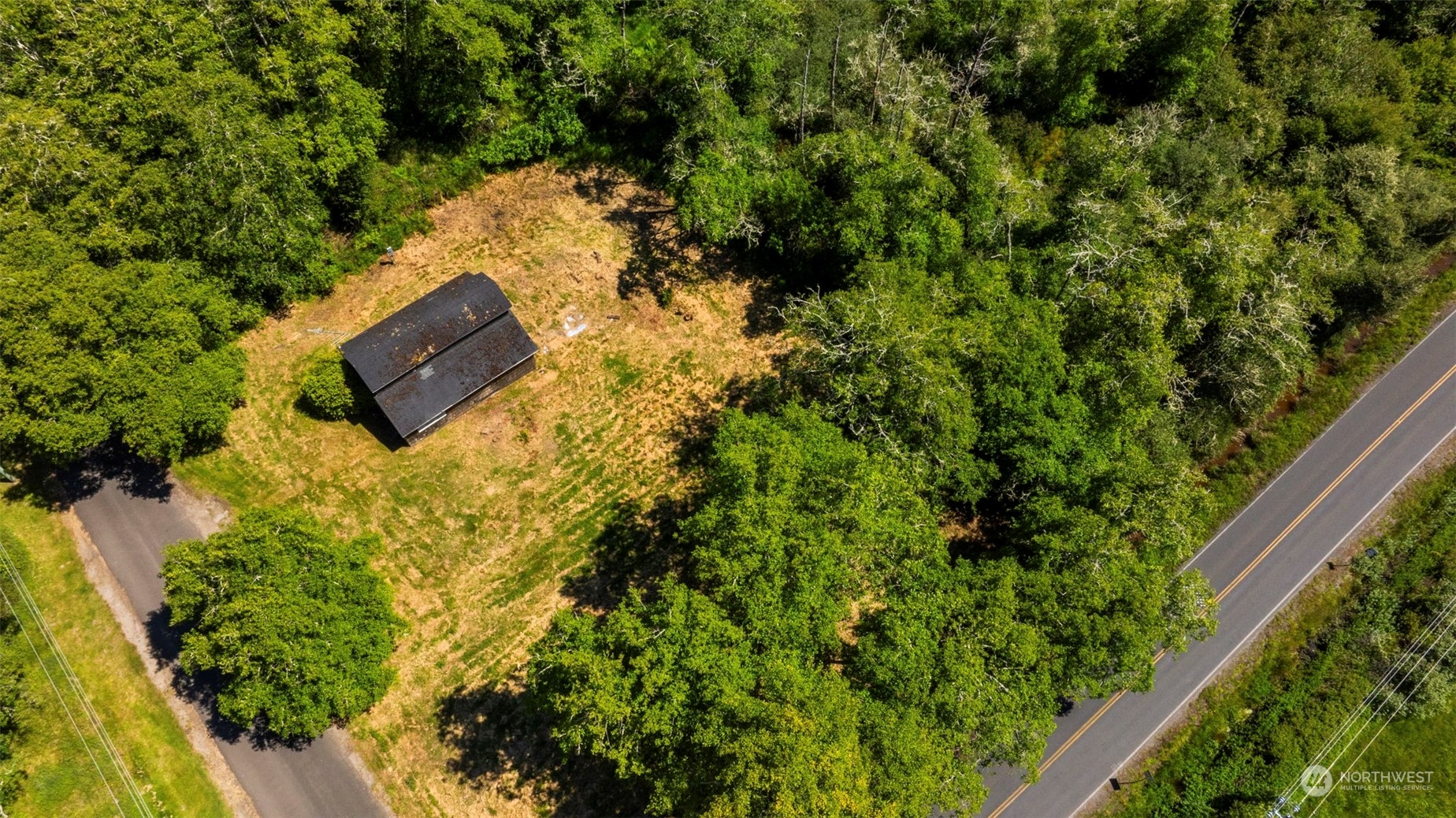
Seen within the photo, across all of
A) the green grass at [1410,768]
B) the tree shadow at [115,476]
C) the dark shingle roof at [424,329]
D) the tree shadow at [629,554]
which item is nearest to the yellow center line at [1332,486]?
the green grass at [1410,768]

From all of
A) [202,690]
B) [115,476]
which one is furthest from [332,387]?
[202,690]

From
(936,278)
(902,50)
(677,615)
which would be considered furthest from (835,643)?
(902,50)

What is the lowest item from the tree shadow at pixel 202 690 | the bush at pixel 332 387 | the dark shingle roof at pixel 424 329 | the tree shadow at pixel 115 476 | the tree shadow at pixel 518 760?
the tree shadow at pixel 518 760

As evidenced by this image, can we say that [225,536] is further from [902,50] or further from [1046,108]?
[1046,108]

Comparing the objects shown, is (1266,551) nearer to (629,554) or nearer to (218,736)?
(629,554)

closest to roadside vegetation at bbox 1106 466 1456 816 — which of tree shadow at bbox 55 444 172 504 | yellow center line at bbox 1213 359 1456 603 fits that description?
yellow center line at bbox 1213 359 1456 603

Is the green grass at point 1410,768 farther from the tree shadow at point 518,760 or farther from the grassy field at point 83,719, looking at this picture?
the grassy field at point 83,719
